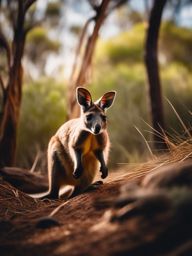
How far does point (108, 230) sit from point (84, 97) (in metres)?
2.46

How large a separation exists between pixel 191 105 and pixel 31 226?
9.66 metres

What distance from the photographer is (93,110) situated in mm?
5695

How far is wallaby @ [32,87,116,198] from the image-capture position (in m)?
5.64

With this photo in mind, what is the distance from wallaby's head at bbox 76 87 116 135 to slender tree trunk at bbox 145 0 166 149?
3.57 m

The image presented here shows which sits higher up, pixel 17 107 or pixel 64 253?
pixel 17 107

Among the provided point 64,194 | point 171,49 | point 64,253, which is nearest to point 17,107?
point 64,194

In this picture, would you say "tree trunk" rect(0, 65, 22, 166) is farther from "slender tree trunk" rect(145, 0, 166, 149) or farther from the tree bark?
"slender tree trunk" rect(145, 0, 166, 149)

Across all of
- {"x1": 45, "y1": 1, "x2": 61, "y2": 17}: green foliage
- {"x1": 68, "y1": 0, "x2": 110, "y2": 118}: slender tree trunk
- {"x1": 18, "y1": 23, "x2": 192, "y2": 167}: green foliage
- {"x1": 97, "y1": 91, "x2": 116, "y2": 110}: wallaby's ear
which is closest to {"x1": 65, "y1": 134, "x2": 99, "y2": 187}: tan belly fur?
{"x1": 97, "y1": 91, "x2": 116, "y2": 110}: wallaby's ear

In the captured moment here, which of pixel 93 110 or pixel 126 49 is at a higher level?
pixel 126 49

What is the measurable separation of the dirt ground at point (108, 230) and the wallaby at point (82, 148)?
1085mm

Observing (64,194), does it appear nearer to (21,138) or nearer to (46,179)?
(46,179)

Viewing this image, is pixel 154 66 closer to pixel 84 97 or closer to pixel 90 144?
pixel 84 97

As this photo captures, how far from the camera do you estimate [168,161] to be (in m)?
4.99

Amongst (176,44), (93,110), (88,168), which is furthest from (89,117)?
(176,44)
